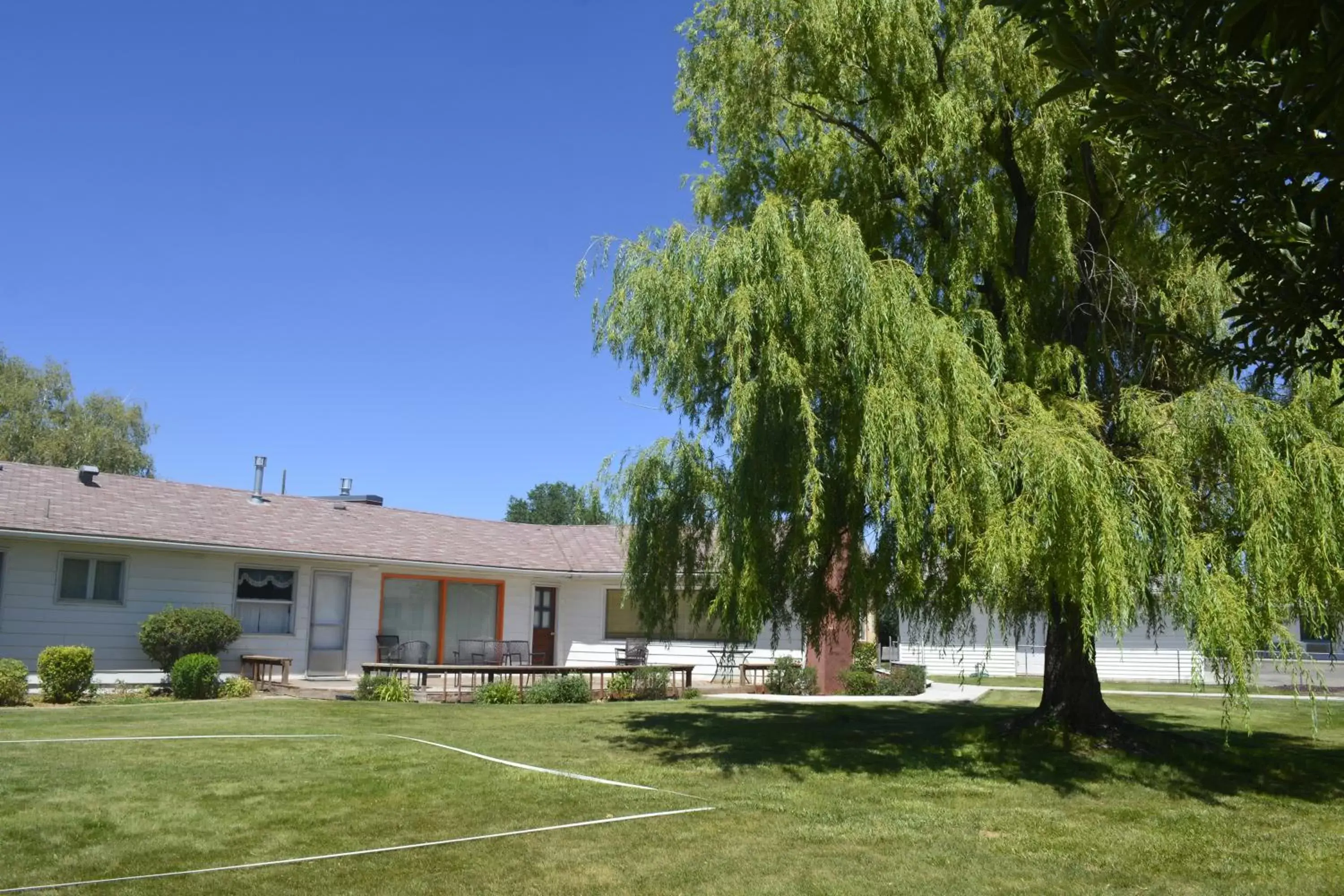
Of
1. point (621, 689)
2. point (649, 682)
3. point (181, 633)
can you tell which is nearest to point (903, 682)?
point (649, 682)

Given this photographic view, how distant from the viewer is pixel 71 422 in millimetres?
45688

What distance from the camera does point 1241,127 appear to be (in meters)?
3.46

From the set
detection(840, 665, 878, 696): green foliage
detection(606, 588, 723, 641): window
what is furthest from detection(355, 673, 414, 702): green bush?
detection(840, 665, 878, 696): green foliage

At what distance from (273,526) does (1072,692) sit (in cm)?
1693

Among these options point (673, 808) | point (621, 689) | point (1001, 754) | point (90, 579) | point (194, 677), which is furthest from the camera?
point (621, 689)

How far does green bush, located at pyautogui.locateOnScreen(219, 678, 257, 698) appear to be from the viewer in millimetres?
18641

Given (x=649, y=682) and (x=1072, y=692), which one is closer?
(x=1072, y=692)

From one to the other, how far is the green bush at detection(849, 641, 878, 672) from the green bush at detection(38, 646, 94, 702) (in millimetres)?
15496

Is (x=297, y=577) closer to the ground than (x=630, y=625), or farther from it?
farther from it

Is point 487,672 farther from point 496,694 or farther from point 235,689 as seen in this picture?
point 235,689

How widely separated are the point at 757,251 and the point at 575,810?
5970 mm

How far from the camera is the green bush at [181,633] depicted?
1931 centimetres

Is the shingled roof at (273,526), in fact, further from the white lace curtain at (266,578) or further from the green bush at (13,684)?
the green bush at (13,684)

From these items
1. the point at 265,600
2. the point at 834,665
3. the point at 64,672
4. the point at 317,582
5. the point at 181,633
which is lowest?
the point at 64,672
